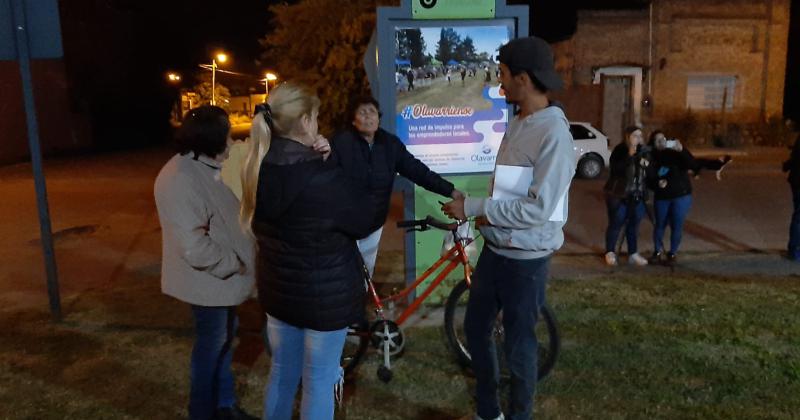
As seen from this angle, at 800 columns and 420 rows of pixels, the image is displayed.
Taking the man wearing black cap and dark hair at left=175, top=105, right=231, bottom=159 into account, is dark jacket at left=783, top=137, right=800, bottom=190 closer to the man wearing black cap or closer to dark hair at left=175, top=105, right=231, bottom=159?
the man wearing black cap

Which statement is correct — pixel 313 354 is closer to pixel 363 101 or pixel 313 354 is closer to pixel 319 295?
pixel 319 295

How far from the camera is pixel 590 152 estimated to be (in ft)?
50.6

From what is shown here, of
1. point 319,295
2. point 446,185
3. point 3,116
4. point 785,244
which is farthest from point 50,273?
point 3,116

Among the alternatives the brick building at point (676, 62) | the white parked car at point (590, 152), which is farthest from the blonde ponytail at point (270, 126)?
the brick building at point (676, 62)

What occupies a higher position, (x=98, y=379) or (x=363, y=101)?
(x=363, y=101)

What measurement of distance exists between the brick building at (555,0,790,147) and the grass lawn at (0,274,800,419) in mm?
16011

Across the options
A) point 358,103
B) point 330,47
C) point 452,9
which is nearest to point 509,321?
point 358,103

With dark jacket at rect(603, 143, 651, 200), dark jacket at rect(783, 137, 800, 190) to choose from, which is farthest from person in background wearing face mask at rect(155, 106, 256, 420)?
dark jacket at rect(783, 137, 800, 190)

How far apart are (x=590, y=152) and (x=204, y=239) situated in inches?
521

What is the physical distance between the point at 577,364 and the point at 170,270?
268 cm

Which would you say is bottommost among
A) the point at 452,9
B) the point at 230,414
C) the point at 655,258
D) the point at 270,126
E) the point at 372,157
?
the point at 655,258

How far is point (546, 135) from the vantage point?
307cm

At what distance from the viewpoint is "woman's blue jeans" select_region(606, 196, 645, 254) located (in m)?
7.30

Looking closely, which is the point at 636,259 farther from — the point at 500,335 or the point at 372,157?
the point at 372,157
